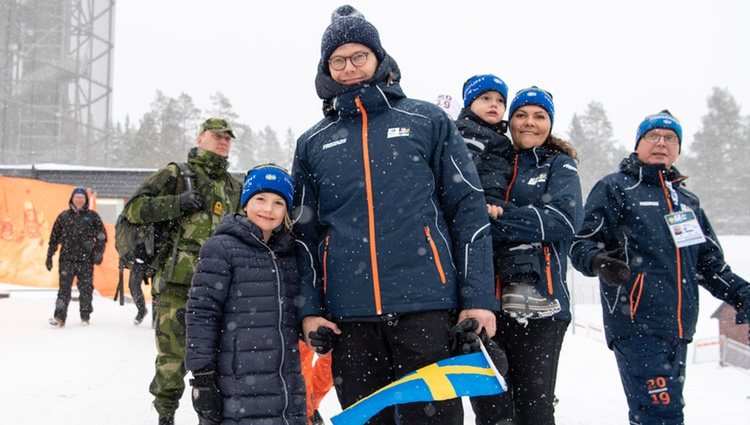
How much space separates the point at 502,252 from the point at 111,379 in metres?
5.01

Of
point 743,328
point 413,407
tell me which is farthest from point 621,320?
point 743,328

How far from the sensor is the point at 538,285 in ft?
10.1

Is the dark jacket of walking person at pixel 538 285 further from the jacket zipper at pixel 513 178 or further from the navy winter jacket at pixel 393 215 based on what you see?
the navy winter jacket at pixel 393 215

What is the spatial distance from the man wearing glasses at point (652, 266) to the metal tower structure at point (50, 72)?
94.3 feet

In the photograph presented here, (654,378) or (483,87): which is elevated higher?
(483,87)

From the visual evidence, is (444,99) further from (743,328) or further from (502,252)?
(743,328)

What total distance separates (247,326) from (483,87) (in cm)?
189

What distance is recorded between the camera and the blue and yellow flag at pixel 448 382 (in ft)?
7.97

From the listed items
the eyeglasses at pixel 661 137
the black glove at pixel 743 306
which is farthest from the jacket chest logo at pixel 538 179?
the black glove at pixel 743 306

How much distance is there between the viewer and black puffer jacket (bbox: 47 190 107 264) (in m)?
9.99

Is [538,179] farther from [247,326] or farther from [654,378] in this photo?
[247,326]

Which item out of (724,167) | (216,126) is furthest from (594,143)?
(216,126)

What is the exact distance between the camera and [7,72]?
90.7 ft

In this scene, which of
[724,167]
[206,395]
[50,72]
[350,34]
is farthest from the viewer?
[724,167]
